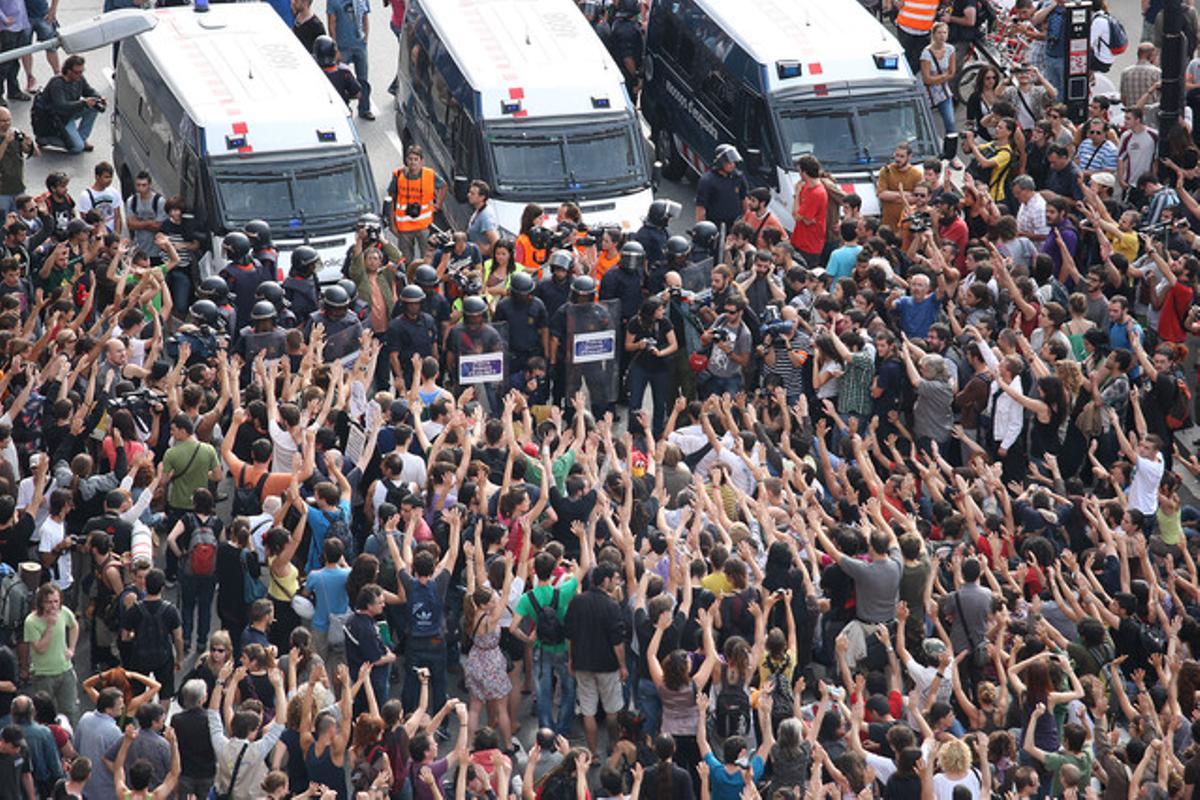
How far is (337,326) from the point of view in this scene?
20.4 m

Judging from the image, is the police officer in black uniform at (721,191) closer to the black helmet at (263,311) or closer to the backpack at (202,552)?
the black helmet at (263,311)

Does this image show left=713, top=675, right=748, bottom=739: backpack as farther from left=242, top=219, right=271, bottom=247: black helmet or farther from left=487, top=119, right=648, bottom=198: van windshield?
left=487, top=119, right=648, bottom=198: van windshield

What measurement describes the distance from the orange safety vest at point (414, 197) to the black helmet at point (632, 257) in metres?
3.03

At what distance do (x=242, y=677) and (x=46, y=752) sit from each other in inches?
49.8

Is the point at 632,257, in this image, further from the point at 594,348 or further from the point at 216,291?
the point at 216,291

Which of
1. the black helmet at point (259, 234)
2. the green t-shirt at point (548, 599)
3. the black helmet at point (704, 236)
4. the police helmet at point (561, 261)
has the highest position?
the black helmet at point (259, 234)

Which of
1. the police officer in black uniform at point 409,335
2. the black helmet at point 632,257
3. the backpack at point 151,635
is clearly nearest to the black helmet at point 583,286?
the black helmet at point 632,257

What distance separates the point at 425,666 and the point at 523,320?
471 cm

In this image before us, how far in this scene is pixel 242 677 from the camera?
50.5 feet

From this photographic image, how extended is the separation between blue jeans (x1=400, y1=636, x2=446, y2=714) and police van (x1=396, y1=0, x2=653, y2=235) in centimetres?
726

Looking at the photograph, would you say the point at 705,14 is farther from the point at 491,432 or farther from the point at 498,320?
the point at 491,432

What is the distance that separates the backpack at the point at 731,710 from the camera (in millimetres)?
15914

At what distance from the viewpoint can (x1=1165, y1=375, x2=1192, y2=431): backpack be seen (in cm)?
2002

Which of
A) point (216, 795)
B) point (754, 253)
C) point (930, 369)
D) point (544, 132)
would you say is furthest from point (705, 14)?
point (216, 795)
